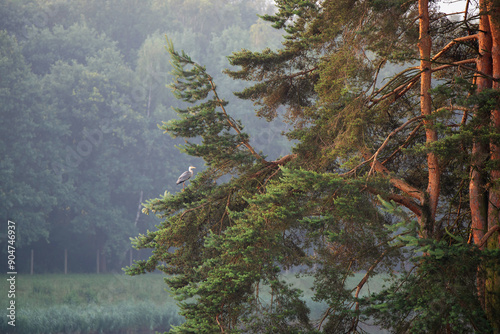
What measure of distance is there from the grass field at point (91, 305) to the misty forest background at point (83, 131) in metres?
4.30

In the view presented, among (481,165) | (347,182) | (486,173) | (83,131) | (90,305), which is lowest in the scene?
(347,182)

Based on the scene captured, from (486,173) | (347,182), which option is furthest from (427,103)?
(347,182)

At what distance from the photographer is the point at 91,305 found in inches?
926

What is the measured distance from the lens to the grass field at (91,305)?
20.0 metres

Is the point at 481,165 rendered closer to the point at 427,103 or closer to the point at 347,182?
the point at 427,103

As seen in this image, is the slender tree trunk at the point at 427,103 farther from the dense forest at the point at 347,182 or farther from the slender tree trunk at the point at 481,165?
the slender tree trunk at the point at 481,165

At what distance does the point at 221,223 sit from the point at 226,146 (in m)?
1.54

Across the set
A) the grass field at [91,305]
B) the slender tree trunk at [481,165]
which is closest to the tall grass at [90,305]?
the grass field at [91,305]

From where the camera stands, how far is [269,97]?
11.6 metres

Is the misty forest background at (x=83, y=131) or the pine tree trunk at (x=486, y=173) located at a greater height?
the misty forest background at (x=83, y=131)

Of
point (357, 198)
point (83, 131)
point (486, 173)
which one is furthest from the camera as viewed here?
point (83, 131)

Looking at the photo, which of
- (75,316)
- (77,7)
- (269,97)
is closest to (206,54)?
(77,7)

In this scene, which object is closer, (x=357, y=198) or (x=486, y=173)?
(x=357, y=198)

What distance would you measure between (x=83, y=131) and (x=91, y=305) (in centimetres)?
1413
